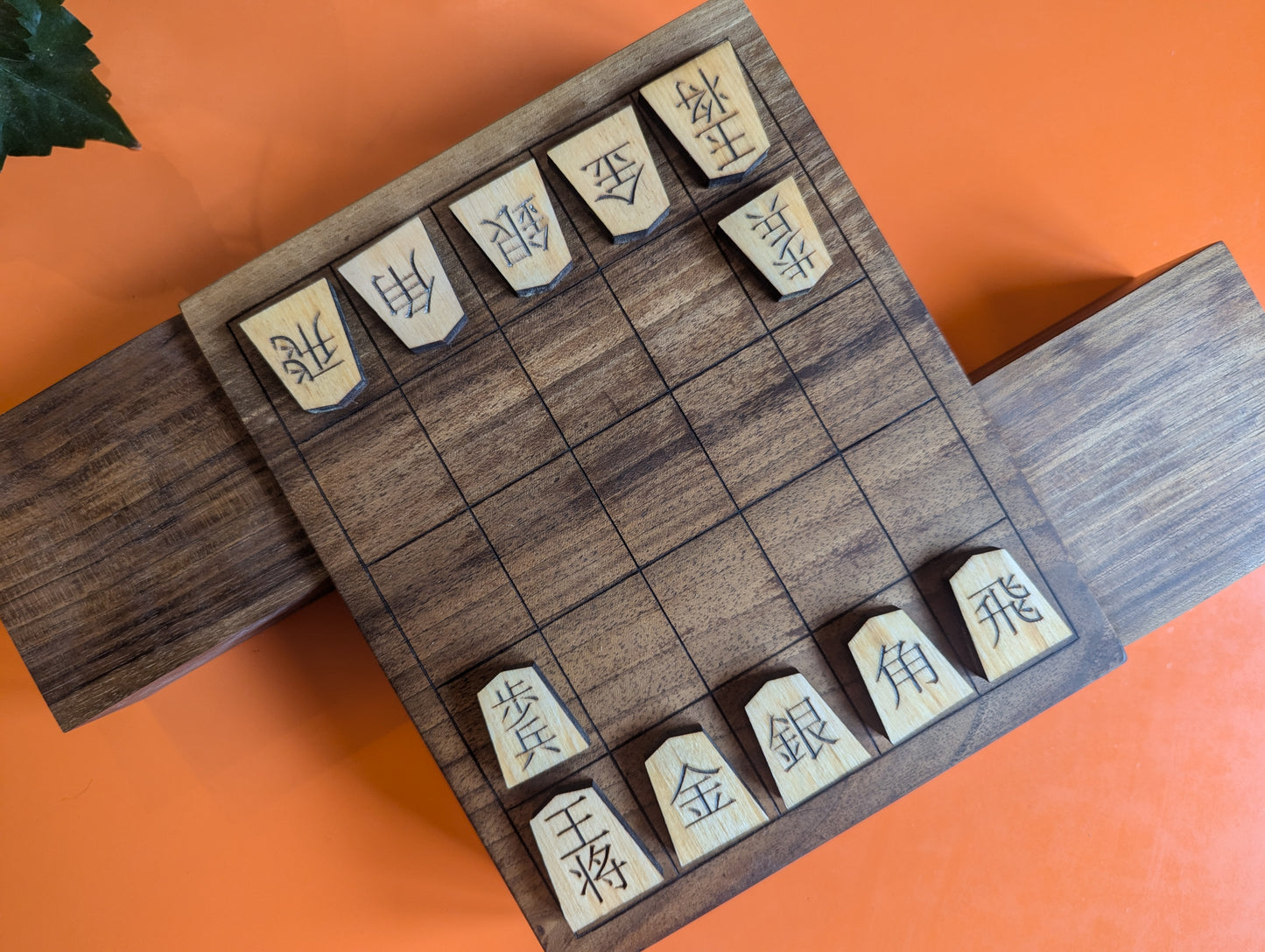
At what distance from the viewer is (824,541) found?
2.93 feet

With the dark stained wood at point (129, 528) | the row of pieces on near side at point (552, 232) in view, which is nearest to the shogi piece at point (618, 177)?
the row of pieces on near side at point (552, 232)

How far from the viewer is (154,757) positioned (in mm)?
1162

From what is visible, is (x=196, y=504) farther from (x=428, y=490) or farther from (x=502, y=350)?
(x=502, y=350)

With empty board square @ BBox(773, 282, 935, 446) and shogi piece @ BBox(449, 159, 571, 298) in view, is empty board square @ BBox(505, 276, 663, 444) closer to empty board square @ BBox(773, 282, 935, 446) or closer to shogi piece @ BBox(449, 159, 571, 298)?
shogi piece @ BBox(449, 159, 571, 298)

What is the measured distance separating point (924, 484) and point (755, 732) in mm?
346

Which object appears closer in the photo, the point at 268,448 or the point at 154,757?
the point at 268,448

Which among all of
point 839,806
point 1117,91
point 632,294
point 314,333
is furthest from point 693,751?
point 1117,91

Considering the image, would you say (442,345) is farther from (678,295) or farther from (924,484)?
(924,484)

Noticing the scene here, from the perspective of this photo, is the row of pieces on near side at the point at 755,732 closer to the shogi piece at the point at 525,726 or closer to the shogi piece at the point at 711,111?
the shogi piece at the point at 525,726

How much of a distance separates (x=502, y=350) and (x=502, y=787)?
1.63 feet

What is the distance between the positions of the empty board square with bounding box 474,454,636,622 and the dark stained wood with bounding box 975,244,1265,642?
0.50 metres

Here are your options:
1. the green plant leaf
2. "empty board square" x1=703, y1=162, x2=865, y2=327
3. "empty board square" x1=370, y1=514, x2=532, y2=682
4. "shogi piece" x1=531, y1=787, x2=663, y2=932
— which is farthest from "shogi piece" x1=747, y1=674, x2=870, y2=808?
the green plant leaf

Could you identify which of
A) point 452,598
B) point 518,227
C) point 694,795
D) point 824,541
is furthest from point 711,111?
point 694,795

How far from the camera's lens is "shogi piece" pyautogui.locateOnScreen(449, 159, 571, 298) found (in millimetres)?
855
